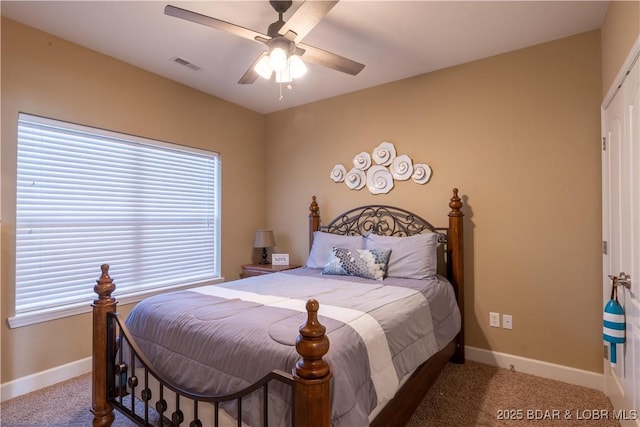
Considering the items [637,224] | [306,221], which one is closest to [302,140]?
[306,221]

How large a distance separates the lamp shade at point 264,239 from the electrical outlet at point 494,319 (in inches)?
94.8

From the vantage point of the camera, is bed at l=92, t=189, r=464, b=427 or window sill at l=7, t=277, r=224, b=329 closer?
bed at l=92, t=189, r=464, b=427

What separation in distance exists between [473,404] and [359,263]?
4.07 feet

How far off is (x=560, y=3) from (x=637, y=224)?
5.04ft

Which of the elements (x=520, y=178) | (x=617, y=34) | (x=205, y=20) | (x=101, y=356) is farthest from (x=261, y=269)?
(x=617, y=34)

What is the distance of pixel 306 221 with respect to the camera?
406 cm

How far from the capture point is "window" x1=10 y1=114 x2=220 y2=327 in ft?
8.12

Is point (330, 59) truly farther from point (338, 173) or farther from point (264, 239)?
point (264, 239)

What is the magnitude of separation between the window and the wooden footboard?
3.23ft

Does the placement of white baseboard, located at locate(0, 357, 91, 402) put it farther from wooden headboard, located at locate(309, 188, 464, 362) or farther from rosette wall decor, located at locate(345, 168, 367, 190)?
rosette wall decor, located at locate(345, 168, 367, 190)

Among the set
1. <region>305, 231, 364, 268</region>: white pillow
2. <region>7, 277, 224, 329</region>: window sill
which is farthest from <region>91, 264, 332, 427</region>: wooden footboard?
<region>305, 231, 364, 268</region>: white pillow

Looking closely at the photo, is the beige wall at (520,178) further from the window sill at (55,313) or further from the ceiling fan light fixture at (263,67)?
the window sill at (55,313)

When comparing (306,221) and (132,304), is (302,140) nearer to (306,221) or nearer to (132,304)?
(306,221)

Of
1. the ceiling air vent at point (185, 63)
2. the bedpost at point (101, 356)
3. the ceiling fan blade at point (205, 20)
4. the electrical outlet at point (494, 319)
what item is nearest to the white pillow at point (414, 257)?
the electrical outlet at point (494, 319)
